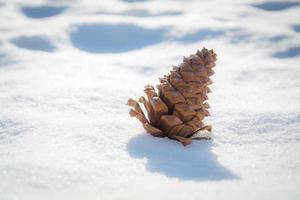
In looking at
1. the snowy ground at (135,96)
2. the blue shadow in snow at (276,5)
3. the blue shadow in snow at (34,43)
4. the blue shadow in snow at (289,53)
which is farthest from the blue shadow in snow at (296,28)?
the blue shadow in snow at (34,43)

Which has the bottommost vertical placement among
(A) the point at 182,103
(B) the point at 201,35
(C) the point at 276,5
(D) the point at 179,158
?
(D) the point at 179,158

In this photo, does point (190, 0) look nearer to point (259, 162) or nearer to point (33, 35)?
point (33, 35)

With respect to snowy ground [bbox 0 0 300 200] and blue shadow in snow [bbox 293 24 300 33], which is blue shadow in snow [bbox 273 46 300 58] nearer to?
snowy ground [bbox 0 0 300 200]

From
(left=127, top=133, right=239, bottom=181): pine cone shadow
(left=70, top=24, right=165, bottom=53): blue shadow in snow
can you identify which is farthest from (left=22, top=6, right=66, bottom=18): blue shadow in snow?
(left=127, top=133, right=239, bottom=181): pine cone shadow

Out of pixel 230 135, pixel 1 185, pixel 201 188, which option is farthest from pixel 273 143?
pixel 1 185

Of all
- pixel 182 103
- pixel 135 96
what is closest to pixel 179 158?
pixel 182 103

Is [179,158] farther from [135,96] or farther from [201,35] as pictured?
[201,35]

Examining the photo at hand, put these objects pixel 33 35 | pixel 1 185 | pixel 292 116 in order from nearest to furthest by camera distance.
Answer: pixel 1 185, pixel 292 116, pixel 33 35
